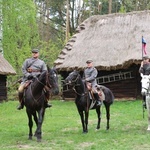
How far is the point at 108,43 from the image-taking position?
76.2 ft

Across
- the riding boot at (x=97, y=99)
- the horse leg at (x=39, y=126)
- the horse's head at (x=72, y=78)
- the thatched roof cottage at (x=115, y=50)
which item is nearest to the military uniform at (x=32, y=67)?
the horse's head at (x=72, y=78)

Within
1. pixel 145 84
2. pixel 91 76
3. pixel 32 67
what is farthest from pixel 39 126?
pixel 145 84

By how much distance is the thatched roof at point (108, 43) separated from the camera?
21531 mm

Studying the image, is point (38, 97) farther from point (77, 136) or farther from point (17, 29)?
point (17, 29)

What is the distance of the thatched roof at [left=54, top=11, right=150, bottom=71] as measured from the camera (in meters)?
21.5

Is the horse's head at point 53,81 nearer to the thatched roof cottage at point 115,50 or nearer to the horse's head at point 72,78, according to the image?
the horse's head at point 72,78

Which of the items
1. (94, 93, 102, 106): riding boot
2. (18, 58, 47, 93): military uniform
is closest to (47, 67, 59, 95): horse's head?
(18, 58, 47, 93): military uniform

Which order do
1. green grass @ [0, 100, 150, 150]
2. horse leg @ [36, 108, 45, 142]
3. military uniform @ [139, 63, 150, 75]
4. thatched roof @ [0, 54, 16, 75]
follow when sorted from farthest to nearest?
thatched roof @ [0, 54, 16, 75] → military uniform @ [139, 63, 150, 75] → horse leg @ [36, 108, 45, 142] → green grass @ [0, 100, 150, 150]

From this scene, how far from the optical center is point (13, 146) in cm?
874

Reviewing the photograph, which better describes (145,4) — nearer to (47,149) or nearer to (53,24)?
(53,24)

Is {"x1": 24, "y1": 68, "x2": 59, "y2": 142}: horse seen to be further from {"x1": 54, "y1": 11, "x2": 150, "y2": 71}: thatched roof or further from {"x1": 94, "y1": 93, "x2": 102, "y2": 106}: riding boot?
{"x1": 54, "y1": 11, "x2": 150, "y2": 71}: thatched roof

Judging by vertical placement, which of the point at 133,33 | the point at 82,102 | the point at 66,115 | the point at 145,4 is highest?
the point at 145,4

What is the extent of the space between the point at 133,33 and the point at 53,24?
19114 millimetres

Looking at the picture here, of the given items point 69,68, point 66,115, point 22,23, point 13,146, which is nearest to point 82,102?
point 13,146
